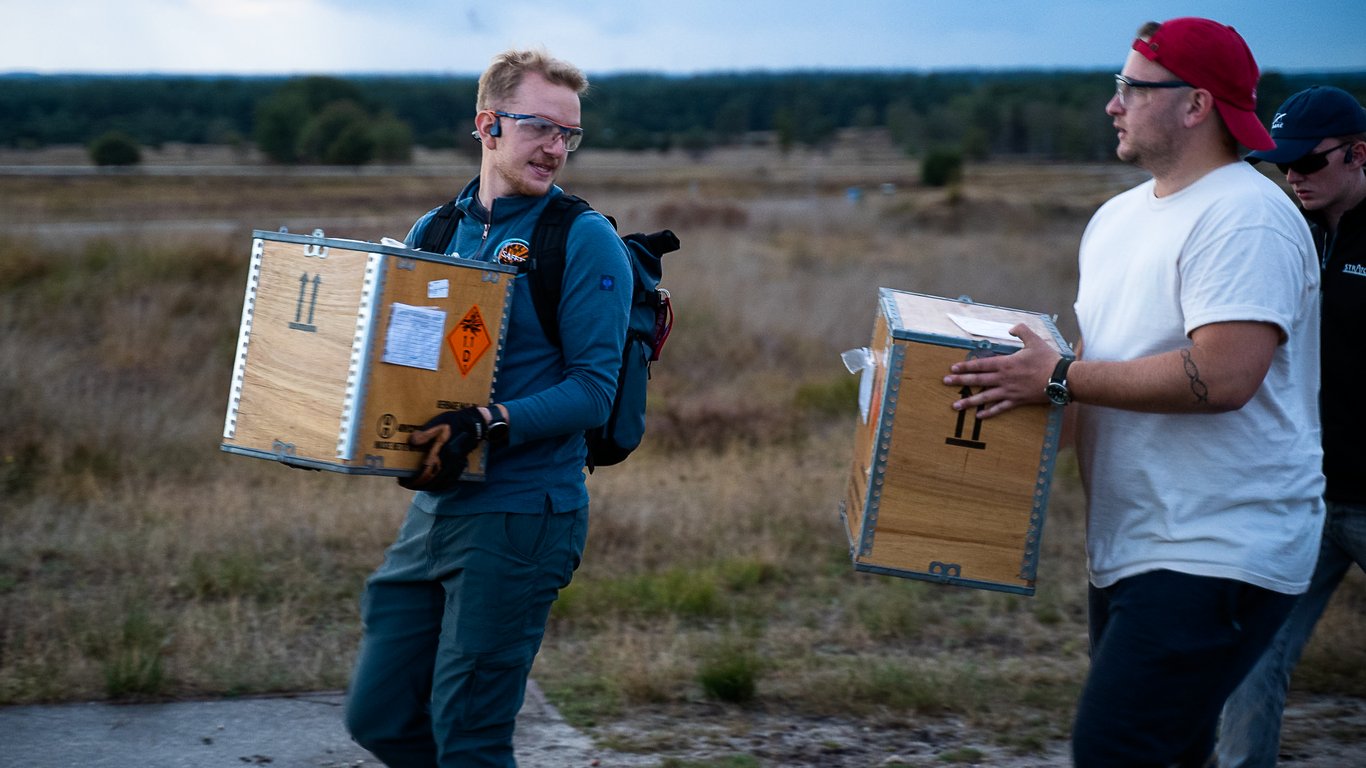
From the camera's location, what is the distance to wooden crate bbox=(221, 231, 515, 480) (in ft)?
8.96

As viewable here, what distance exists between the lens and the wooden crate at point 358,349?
2.73m

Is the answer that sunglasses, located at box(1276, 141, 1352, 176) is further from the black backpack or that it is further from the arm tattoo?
the black backpack

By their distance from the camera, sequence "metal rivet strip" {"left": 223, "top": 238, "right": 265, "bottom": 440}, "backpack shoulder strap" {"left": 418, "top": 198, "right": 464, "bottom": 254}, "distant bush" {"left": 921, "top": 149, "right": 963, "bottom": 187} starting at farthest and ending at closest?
"distant bush" {"left": 921, "top": 149, "right": 963, "bottom": 187} < "backpack shoulder strap" {"left": 418, "top": 198, "right": 464, "bottom": 254} < "metal rivet strip" {"left": 223, "top": 238, "right": 265, "bottom": 440}

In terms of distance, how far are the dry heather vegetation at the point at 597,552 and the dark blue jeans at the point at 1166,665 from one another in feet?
5.90

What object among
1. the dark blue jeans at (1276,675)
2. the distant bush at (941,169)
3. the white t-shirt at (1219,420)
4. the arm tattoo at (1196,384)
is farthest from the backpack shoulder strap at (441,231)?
the distant bush at (941,169)

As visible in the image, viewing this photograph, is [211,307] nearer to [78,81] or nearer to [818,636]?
[818,636]

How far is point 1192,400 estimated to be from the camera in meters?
2.55

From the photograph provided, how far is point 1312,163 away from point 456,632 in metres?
→ 2.84

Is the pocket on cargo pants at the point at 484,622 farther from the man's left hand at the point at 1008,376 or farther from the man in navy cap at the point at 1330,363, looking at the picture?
the man in navy cap at the point at 1330,363

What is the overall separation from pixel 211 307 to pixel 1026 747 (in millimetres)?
10473

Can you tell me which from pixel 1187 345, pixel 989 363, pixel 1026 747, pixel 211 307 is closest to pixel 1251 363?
pixel 1187 345

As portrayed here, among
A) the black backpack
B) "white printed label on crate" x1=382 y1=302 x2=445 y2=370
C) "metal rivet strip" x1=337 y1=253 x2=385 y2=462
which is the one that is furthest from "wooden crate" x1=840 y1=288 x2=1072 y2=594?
"metal rivet strip" x1=337 y1=253 x2=385 y2=462

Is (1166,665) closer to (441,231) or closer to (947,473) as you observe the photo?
(947,473)

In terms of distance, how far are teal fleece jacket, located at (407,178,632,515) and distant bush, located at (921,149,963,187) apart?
123ft
